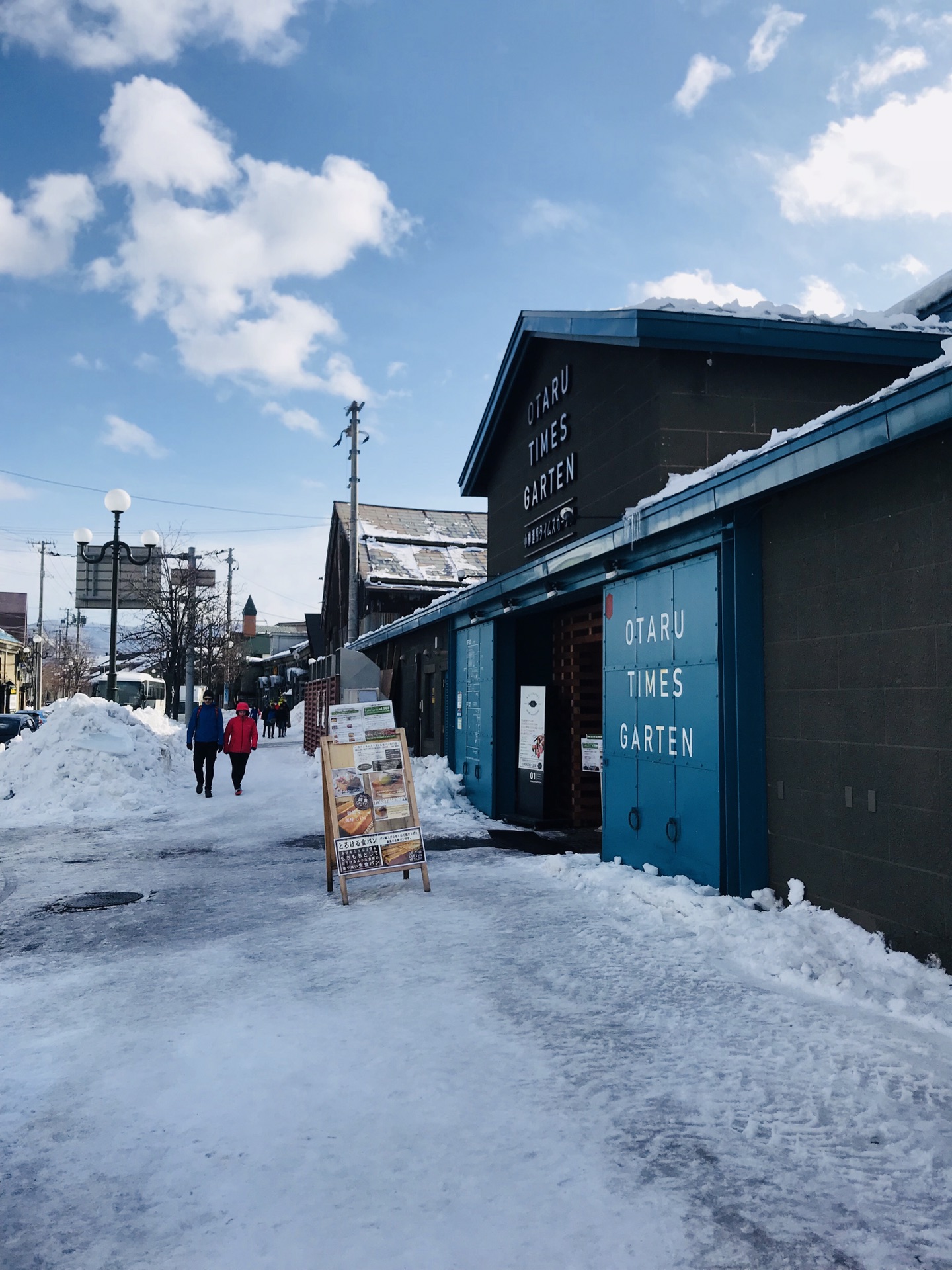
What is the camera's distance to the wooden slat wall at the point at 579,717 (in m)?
13.1

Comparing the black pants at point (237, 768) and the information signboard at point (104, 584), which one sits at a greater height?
the information signboard at point (104, 584)

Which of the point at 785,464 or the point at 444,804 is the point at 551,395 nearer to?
the point at 444,804

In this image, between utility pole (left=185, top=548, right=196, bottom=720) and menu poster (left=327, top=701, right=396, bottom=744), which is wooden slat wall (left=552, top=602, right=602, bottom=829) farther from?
utility pole (left=185, top=548, right=196, bottom=720)

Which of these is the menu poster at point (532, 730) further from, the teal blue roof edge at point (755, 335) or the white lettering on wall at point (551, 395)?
the teal blue roof edge at point (755, 335)

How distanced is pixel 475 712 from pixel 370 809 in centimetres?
682

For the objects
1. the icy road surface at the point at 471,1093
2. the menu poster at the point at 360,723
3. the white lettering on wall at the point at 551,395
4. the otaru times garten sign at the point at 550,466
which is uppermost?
the white lettering on wall at the point at 551,395

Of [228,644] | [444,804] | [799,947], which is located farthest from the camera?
[228,644]

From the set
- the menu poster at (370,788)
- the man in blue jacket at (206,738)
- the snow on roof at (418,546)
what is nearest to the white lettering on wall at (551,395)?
the menu poster at (370,788)

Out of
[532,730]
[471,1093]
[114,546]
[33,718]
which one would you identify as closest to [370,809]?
[471,1093]

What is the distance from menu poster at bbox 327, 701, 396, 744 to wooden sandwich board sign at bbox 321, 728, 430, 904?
5 centimetres

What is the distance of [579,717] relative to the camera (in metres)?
13.2

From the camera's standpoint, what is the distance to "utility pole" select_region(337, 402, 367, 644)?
2614cm

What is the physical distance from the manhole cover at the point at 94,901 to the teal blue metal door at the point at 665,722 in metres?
5.02

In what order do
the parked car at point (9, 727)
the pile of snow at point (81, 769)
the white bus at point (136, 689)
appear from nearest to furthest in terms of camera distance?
the pile of snow at point (81, 769) < the parked car at point (9, 727) < the white bus at point (136, 689)
